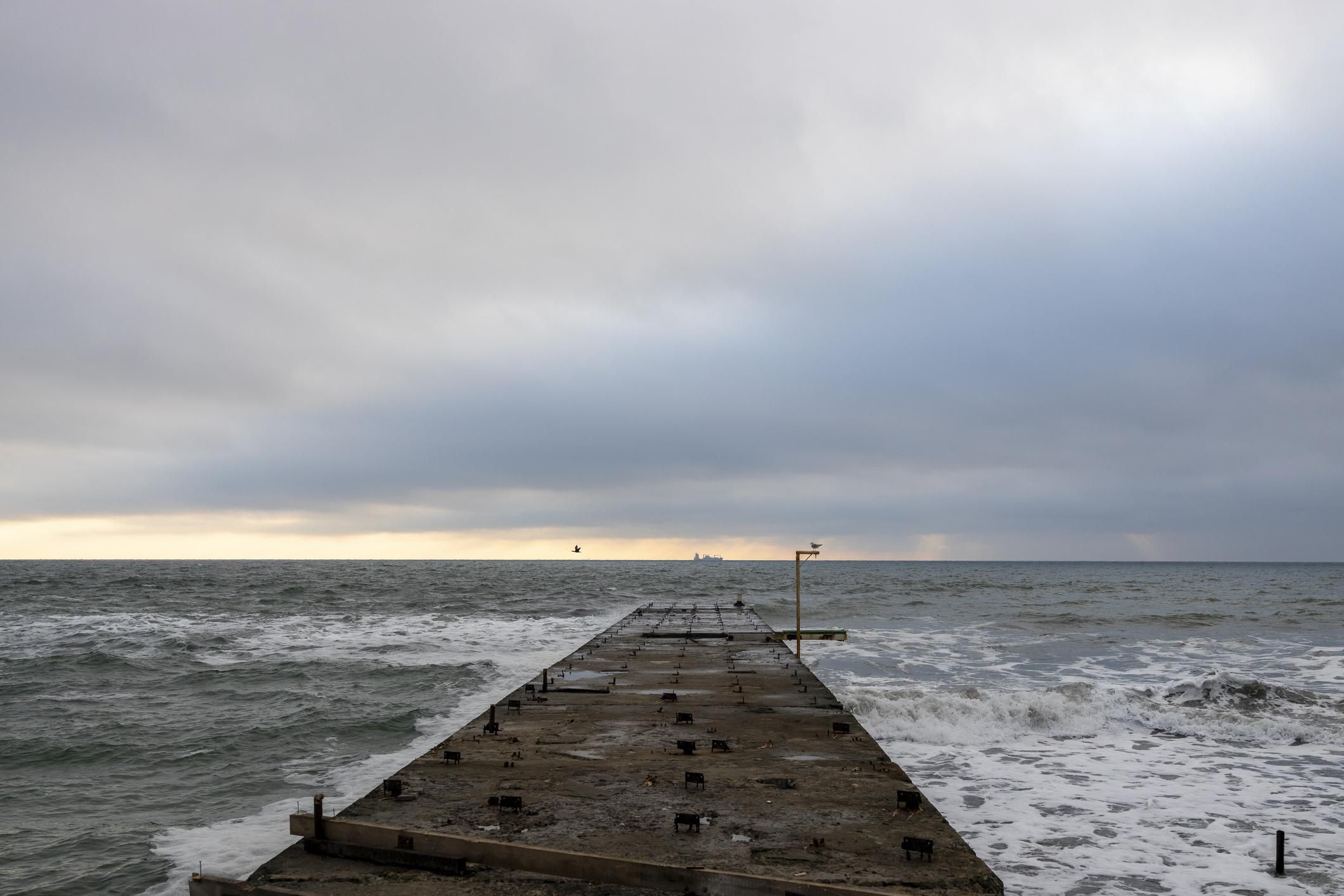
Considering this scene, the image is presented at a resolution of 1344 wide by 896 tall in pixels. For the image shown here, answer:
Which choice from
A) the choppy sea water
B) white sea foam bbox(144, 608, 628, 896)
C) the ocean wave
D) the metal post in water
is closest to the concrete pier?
the metal post in water

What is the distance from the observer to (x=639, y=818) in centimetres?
786

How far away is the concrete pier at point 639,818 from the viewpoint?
246 inches

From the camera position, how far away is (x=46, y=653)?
3148 cm

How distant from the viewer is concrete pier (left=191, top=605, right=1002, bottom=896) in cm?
625

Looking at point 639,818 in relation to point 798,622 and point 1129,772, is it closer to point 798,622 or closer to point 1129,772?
point 1129,772

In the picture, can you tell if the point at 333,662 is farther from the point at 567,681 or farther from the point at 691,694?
the point at 691,694

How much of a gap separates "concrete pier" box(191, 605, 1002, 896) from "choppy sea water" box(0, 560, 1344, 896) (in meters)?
2.55

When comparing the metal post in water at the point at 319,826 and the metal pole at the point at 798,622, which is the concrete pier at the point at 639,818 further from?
the metal pole at the point at 798,622

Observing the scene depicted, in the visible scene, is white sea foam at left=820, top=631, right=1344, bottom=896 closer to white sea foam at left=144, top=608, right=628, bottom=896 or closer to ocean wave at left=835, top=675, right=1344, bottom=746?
ocean wave at left=835, top=675, right=1344, bottom=746

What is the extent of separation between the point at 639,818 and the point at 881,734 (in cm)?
1123

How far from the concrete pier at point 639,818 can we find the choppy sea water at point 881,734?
2549 millimetres

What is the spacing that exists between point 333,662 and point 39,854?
18.6 m

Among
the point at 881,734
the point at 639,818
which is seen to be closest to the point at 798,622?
the point at 881,734

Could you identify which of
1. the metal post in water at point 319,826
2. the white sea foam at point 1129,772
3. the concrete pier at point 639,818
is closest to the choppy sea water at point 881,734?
the white sea foam at point 1129,772
